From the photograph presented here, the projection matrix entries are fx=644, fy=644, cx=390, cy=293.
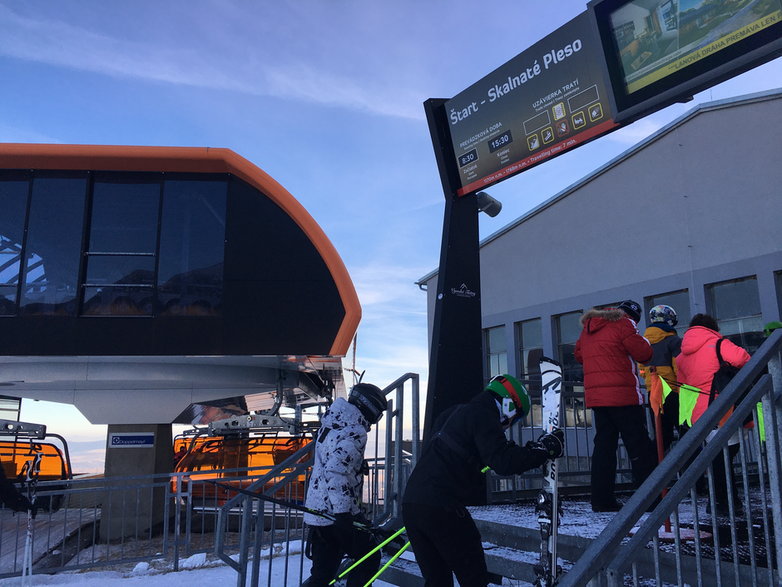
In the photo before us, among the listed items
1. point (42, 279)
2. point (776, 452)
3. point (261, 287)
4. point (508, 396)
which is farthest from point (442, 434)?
point (42, 279)

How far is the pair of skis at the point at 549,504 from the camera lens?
362 cm

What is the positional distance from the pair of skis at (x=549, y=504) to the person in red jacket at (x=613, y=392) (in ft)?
4.77

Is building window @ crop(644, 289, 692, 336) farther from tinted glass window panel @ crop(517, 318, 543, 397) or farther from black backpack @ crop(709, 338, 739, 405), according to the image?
black backpack @ crop(709, 338, 739, 405)

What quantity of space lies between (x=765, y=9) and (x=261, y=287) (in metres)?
8.87

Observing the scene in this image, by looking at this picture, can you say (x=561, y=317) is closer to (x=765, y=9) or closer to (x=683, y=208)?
(x=683, y=208)

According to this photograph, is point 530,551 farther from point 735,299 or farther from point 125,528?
point 735,299

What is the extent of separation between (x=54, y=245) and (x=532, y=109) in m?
9.35

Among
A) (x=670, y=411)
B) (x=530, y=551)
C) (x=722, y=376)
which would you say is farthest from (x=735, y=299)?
(x=530, y=551)

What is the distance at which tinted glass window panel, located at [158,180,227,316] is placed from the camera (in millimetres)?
11727

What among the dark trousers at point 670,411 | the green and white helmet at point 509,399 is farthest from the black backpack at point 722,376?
the dark trousers at point 670,411

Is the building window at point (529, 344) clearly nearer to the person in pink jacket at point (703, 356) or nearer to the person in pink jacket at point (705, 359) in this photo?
the person in pink jacket at point (705, 359)

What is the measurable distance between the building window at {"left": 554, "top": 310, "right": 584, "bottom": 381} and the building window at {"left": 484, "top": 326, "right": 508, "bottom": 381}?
2.22 m

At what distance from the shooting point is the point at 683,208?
1476 cm

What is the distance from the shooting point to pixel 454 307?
6.56m
